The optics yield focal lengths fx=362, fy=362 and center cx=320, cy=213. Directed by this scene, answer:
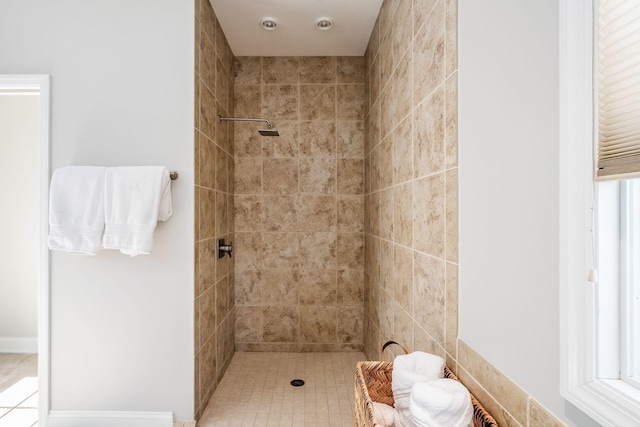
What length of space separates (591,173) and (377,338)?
1.99 metres

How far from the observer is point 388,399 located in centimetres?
132

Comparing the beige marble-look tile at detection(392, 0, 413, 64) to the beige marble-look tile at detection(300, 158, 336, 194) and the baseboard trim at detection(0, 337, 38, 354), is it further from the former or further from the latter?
the baseboard trim at detection(0, 337, 38, 354)

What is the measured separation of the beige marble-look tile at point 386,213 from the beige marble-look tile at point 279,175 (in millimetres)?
946

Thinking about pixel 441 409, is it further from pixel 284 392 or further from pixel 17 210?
pixel 17 210

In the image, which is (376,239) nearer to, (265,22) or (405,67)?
(405,67)

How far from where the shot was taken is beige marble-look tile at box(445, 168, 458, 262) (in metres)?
1.17

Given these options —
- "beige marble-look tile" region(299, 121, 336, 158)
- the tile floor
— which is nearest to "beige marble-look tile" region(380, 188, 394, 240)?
"beige marble-look tile" region(299, 121, 336, 158)

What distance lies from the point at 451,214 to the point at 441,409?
0.59 m

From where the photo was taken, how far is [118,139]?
1931 millimetres

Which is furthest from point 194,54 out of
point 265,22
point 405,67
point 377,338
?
point 377,338

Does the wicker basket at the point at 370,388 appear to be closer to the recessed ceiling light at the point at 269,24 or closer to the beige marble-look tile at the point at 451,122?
the beige marble-look tile at the point at 451,122

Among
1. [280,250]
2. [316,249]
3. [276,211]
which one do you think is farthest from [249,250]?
[316,249]

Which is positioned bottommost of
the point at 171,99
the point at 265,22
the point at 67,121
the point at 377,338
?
the point at 377,338

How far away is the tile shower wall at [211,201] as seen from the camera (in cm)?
200
